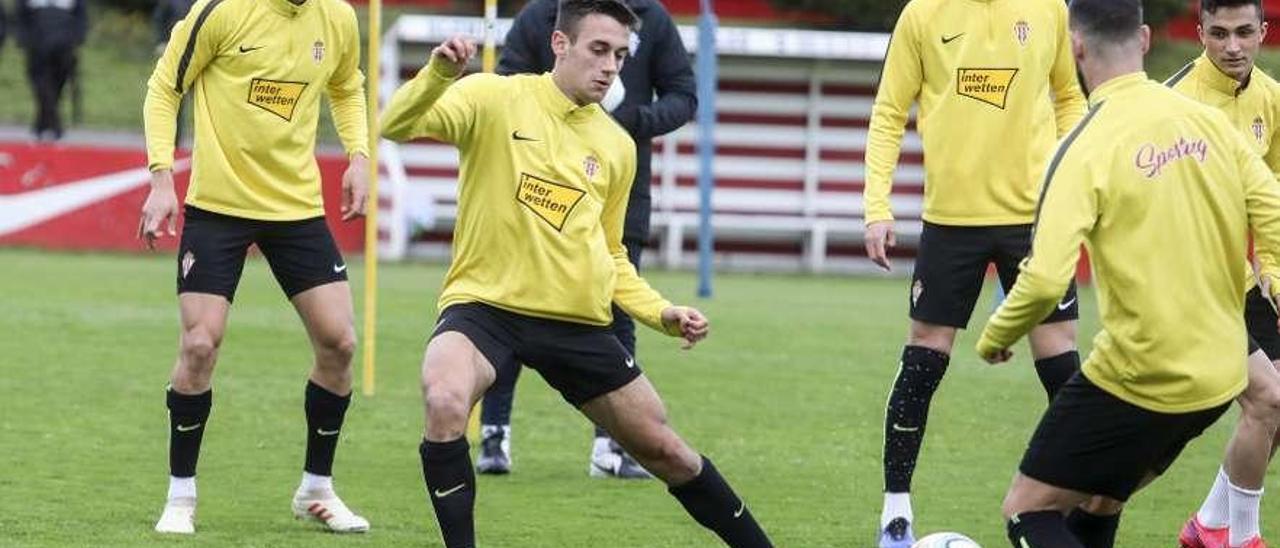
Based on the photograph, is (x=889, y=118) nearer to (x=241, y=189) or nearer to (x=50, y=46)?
(x=241, y=189)

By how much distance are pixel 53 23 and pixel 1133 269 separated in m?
21.1

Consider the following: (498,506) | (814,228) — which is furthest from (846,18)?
(498,506)

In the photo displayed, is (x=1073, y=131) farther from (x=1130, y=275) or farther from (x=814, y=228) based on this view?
(x=814, y=228)

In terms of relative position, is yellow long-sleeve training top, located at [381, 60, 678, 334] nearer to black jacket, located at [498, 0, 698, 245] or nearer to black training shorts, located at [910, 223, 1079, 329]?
black training shorts, located at [910, 223, 1079, 329]

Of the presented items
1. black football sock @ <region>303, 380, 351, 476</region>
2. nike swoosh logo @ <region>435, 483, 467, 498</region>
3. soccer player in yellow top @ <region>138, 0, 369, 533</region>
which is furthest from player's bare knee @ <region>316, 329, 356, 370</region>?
Answer: nike swoosh logo @ <region>435, 483, 467, 498</region>

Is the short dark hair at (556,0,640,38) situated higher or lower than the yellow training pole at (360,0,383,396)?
higher

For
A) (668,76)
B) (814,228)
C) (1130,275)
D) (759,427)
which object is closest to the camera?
(1130,275)

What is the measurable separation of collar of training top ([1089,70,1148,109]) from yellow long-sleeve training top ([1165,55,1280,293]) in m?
1.89

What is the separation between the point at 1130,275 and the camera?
20.4ft

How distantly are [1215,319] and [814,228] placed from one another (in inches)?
816

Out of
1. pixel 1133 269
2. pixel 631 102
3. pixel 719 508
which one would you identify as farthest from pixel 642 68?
pixel 1133 269

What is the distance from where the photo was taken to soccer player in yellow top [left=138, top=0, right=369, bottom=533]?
8391mm

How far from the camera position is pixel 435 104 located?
7.11 metres

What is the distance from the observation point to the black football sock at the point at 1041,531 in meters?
6.29
